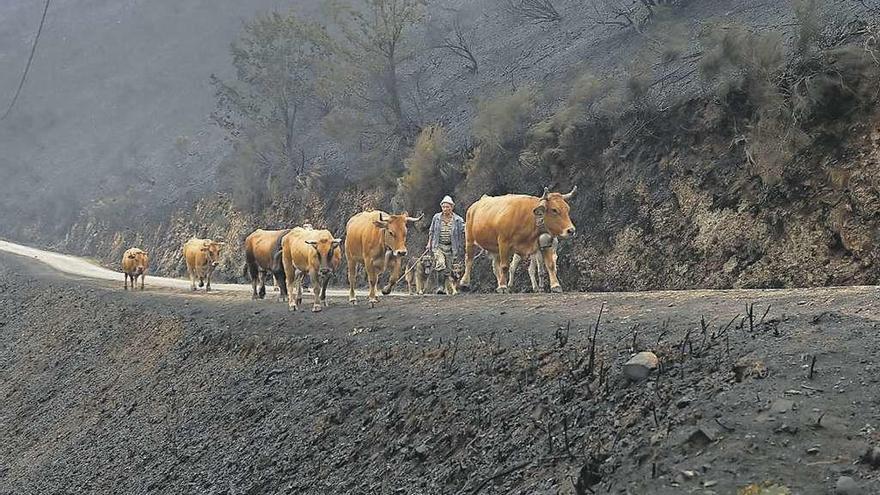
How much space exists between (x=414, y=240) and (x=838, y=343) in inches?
888

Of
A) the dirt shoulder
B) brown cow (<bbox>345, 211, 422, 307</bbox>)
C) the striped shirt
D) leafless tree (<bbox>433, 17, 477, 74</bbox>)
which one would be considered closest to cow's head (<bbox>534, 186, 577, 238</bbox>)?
the dirt shoulder

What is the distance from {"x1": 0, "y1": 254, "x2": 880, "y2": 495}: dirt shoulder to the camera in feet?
19.0

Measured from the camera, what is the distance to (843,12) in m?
19.2

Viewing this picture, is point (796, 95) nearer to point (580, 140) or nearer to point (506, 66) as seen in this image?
point (580, 140)

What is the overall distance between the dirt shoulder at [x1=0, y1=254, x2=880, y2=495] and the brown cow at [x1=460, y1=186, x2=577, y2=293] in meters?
1.81

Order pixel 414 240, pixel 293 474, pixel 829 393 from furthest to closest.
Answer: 1. pixel 414 240
2. pixel 293 474
3. pixel 829 393

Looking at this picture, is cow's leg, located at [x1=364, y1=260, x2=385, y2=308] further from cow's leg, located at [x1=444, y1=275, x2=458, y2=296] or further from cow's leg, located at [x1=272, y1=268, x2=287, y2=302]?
cow's leg, located at [x1=272, y1=268, x2=287, y2=302]

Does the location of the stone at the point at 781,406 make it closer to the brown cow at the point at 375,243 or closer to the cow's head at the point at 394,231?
the brown cow at the point at 375,243

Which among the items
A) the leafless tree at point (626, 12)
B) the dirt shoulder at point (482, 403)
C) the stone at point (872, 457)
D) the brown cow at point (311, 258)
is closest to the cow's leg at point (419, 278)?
the brown cow at point (311, 258)

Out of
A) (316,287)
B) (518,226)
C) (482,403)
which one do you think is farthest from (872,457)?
(316,287)

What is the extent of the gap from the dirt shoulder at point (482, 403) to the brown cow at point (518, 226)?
1.81 meters

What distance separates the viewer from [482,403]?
8430 millimetres

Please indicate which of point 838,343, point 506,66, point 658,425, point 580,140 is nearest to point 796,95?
point 580,140

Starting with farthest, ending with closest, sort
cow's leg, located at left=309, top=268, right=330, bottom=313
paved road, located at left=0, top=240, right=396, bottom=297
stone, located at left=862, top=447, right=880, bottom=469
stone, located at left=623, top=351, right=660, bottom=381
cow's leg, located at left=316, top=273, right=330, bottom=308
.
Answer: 1. paved road, located at left=0, top=240, right=396, bottom=297
2. cow's leg, located at left=316, top=273, right=330, bottom=308
3. cow's leg, located at left=309, top=268, right=330, bottom=313
4. stone, located at left=623, top=351, right=660, bottom=381
5. stone, located at left=862, top=447, right=880, bottom=469
